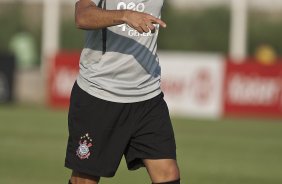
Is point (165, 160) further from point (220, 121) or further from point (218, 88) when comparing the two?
point (218, 88)

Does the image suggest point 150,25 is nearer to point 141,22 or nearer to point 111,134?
point 141,22

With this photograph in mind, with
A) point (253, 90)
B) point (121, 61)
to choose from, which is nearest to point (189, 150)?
point (253, 90)

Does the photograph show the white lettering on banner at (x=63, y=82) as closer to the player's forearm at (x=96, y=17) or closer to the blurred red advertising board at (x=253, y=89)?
the blurred red advertising board at (x=253, y=89)

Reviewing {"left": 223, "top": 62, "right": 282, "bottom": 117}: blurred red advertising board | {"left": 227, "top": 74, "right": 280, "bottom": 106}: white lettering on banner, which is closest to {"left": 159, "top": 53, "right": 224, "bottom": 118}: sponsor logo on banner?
{"left": 223, "top": 62, "right": 282, "bottom": 117}: blurred red advertising board

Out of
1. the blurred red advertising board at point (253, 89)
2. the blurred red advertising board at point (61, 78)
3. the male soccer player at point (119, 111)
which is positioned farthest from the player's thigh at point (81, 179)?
the blurred red advertising board at point (61, 78)

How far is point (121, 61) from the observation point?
24.9 ft

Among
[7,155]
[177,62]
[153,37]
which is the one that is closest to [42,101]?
[177,62]

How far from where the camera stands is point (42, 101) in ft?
87.7

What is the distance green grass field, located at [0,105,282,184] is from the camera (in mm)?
12555

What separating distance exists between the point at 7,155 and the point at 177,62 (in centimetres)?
971

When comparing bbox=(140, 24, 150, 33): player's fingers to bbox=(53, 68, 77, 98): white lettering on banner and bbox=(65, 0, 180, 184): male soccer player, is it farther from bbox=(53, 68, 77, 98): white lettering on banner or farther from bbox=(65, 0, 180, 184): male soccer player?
bbox=(53, 68, 77, 98): white lettering on banner

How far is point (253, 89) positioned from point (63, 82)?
4.58 meters

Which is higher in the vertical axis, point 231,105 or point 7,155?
point 7,155

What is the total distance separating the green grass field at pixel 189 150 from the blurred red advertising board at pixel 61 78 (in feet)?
5.79
